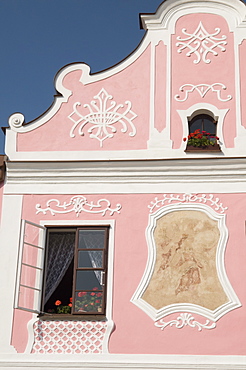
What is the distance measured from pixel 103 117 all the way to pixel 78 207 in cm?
173

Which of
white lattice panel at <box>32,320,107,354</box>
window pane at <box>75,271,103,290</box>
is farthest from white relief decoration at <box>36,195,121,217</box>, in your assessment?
white lattice panel at <box>32,320,107,354</box>

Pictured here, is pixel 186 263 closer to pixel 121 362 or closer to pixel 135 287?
pixel 135 287

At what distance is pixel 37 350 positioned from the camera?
11938 mm

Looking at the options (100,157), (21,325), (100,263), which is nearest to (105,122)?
(100,157)

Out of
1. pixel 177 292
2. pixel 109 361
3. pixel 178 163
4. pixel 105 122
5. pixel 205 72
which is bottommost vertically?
pixel 109 361

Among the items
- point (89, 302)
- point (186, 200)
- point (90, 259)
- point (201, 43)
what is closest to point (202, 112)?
point (201, 43)

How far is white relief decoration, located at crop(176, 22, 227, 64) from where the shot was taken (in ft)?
45.0

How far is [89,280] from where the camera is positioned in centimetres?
1233

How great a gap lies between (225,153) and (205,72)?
63.5 inches

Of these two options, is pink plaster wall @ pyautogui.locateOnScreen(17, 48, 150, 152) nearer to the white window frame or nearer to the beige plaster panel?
the white window frame

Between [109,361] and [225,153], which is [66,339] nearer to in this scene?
[109,361]

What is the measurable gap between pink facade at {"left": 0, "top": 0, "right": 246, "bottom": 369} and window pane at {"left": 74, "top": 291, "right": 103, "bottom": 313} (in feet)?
0.08

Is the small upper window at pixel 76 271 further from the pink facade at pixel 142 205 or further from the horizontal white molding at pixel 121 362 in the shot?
the horizontal white molding at pixel 121 362

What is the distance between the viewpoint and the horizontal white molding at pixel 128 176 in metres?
12.8
